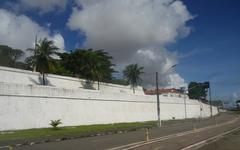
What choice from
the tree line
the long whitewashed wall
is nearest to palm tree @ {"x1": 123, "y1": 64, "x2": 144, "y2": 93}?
the tree line

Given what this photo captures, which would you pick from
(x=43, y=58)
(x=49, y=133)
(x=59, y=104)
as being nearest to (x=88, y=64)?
(x=43, y=58)

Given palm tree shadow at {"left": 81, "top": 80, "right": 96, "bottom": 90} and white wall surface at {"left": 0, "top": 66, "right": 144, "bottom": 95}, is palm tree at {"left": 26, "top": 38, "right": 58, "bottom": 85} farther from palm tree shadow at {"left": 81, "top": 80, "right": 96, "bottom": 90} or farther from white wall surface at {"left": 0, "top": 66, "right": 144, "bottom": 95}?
palm tree shadow at {"left": 81, "top": 80, "right": 96, "bottom": 90}

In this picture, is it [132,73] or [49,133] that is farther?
[132,73]

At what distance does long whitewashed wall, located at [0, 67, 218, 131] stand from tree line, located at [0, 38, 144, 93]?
2.43 meters

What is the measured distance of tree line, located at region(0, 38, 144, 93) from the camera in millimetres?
47281

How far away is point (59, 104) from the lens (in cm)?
3909

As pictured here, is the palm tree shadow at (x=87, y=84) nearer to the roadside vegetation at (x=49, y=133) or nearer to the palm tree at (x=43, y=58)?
the palm tree at (x=43, y=58)

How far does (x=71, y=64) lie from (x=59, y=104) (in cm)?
3556

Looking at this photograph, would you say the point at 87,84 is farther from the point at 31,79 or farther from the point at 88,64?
the point at 31,79

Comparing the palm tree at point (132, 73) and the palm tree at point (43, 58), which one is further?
the palm tree at point (132, 73)

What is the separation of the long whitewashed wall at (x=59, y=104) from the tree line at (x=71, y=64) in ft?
7.98

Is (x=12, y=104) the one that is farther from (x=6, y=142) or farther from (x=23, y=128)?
(x=6, y=142)

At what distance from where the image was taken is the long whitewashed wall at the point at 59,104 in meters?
32.5

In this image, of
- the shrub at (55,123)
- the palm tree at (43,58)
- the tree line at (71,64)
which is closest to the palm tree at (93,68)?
the tree line at (71,64)
